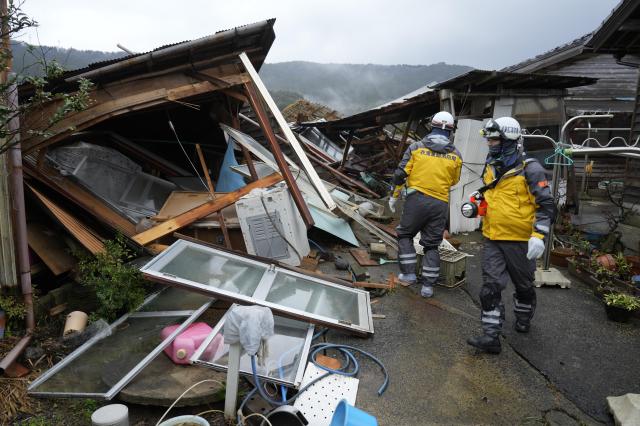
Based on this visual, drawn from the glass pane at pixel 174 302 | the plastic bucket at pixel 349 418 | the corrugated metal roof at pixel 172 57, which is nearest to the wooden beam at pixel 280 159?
the corrugated metal roof at pixel 172 57

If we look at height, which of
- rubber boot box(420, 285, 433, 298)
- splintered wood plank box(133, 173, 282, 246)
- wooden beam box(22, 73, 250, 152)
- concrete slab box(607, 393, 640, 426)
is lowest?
rubber boot box(420, 285, 433, 298)

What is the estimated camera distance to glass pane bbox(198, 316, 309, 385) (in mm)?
2947

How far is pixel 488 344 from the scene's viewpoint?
356 centimetres

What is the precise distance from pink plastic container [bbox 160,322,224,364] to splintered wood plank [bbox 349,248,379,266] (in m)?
3.01

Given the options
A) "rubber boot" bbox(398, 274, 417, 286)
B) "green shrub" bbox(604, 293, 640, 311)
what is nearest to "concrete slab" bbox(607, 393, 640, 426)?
"green shrub" bbox(604, 293, 640, 311)

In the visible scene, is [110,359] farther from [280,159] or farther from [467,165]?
[467,165]

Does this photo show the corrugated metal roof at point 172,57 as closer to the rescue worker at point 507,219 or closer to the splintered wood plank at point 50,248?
the splintered wood plank at point 50,248

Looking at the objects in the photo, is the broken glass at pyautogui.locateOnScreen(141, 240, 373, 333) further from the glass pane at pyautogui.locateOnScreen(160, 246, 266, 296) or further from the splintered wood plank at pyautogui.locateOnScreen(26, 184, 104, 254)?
the splintered wood plank at pyautogui.locateOnScreen(26, 184, 104, 254)

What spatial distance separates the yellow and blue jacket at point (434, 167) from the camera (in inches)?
191

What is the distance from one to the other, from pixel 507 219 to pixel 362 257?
289 cm

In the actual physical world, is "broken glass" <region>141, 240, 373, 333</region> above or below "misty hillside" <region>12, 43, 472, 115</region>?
below

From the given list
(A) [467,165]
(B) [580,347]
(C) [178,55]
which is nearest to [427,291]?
(B) [580,347]

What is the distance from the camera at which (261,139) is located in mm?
10961

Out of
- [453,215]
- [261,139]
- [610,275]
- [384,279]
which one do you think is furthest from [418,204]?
[261,139]
